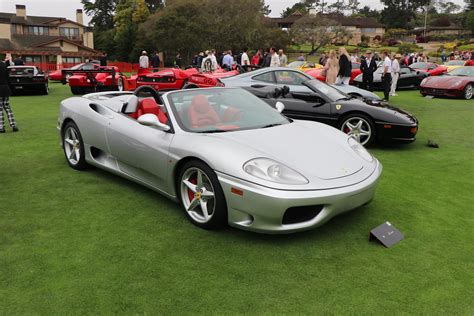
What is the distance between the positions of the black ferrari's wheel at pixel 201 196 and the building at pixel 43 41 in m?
50.9

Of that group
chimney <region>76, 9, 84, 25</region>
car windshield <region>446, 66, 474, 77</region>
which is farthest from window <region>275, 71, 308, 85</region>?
chimney <region>76, 9, 84, 25</region>

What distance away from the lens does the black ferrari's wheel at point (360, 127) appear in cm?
727

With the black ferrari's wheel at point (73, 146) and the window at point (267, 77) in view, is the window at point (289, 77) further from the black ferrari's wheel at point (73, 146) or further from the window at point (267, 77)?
the black ferrari's wheel at point (73, 146)

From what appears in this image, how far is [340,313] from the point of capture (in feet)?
8.78

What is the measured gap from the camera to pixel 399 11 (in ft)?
347

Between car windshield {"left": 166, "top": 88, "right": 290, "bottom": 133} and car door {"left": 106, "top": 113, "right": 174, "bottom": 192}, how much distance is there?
1.00 ft

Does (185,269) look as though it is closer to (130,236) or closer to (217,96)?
(130,236)

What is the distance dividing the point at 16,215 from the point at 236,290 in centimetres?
255

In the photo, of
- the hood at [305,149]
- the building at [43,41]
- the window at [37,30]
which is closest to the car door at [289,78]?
the hood at [305,149]

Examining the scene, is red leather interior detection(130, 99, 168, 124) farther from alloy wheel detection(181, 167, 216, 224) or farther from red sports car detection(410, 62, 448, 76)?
red sports car detection(410, 62, 448, 76)

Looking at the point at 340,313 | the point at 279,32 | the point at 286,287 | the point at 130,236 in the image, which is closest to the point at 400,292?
the point at 340,313

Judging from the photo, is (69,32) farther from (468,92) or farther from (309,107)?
(309,107)

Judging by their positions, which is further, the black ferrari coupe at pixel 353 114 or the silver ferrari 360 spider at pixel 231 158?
the black ferrari coupe at pixel 353 114

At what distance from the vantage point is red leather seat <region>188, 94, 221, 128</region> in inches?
172
